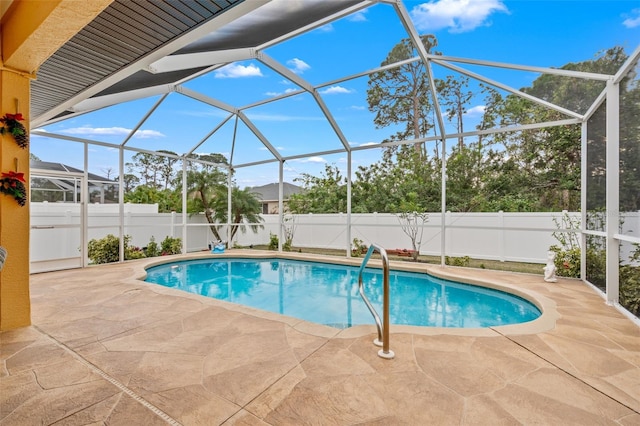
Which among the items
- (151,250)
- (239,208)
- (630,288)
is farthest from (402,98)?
(151,250)

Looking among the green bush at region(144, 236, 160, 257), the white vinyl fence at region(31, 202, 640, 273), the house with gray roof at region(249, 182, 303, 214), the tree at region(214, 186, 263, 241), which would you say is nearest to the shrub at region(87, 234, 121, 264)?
the white vinyl fence at region(31, 202, 640, 273)

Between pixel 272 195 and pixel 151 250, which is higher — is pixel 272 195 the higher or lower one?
the higher one

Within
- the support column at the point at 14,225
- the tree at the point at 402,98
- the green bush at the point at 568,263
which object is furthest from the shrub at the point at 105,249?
the green bush at the point at 568,263

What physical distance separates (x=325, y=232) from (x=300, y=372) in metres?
10.0

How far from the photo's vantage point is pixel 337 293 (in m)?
6.54

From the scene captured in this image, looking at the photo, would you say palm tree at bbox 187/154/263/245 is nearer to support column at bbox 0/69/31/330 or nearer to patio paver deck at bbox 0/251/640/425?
support column at bbox 0/69/31/330

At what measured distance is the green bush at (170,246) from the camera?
10.0m

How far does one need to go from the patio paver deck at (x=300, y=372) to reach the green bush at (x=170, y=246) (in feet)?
20.5

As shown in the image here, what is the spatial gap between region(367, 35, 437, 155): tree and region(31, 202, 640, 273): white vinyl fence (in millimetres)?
3114

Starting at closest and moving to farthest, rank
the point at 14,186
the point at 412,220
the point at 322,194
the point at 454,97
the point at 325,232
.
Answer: the point at 14,186
the point at 454,97
the point at 412,220
the point at 325,232
the point at 322,194

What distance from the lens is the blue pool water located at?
4994 millimetres

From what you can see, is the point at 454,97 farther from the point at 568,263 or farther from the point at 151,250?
the point at 151,250

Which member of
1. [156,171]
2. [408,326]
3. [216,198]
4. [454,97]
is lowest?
[408,326]

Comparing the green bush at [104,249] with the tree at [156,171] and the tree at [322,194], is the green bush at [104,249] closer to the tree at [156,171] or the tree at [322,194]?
the tree at [156,171]
